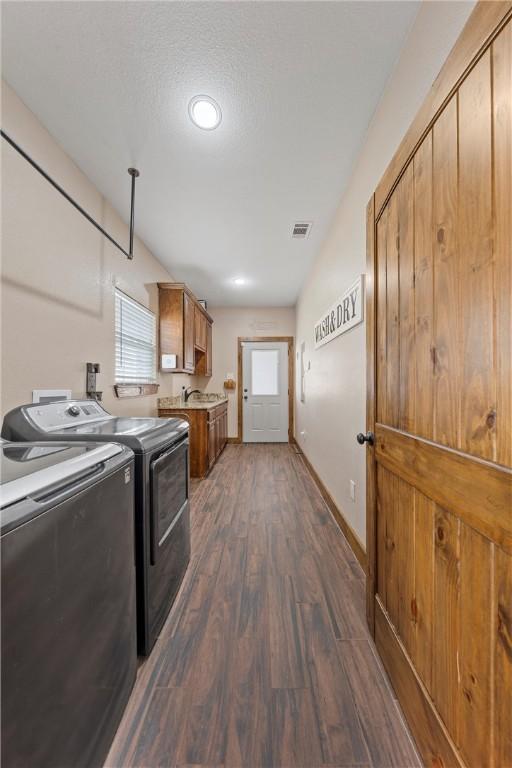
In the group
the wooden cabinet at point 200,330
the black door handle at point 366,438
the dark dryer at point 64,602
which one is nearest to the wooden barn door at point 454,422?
the black door handle at point 366,438

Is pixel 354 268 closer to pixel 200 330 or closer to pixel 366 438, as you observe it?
pixel 366 438

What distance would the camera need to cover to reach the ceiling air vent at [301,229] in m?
2.74

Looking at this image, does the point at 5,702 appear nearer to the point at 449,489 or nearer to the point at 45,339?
the point at 449,489

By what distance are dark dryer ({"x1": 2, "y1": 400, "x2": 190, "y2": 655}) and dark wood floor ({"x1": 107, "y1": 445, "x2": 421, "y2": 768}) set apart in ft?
0.54

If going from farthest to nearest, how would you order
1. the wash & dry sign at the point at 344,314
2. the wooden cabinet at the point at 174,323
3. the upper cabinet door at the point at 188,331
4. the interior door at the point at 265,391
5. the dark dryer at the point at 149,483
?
the interior door at the point at 265,391
the upper cabinet door at the point at 188,331
the wooden cabinet at the point at 174,323
the wash & dry sign at the point at 344,314
the dark dryer at the point at 149,483

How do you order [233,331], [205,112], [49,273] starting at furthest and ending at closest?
[233,331] < [49,273] < [205,112]

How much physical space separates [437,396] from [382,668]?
1187 millimetres

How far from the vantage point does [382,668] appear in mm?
1198

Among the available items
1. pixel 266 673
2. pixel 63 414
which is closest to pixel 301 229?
pixel 63 414

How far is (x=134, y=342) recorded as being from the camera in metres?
2.88

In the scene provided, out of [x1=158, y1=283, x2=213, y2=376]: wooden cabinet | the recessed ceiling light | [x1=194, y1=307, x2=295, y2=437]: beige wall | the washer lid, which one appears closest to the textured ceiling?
the recessed ceiling light

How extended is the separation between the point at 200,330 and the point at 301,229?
2.32 m

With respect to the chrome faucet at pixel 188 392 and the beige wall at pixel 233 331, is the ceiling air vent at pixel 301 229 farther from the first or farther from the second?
the chrome faucet at pixel 188 392

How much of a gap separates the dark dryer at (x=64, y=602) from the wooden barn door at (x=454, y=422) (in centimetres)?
96
